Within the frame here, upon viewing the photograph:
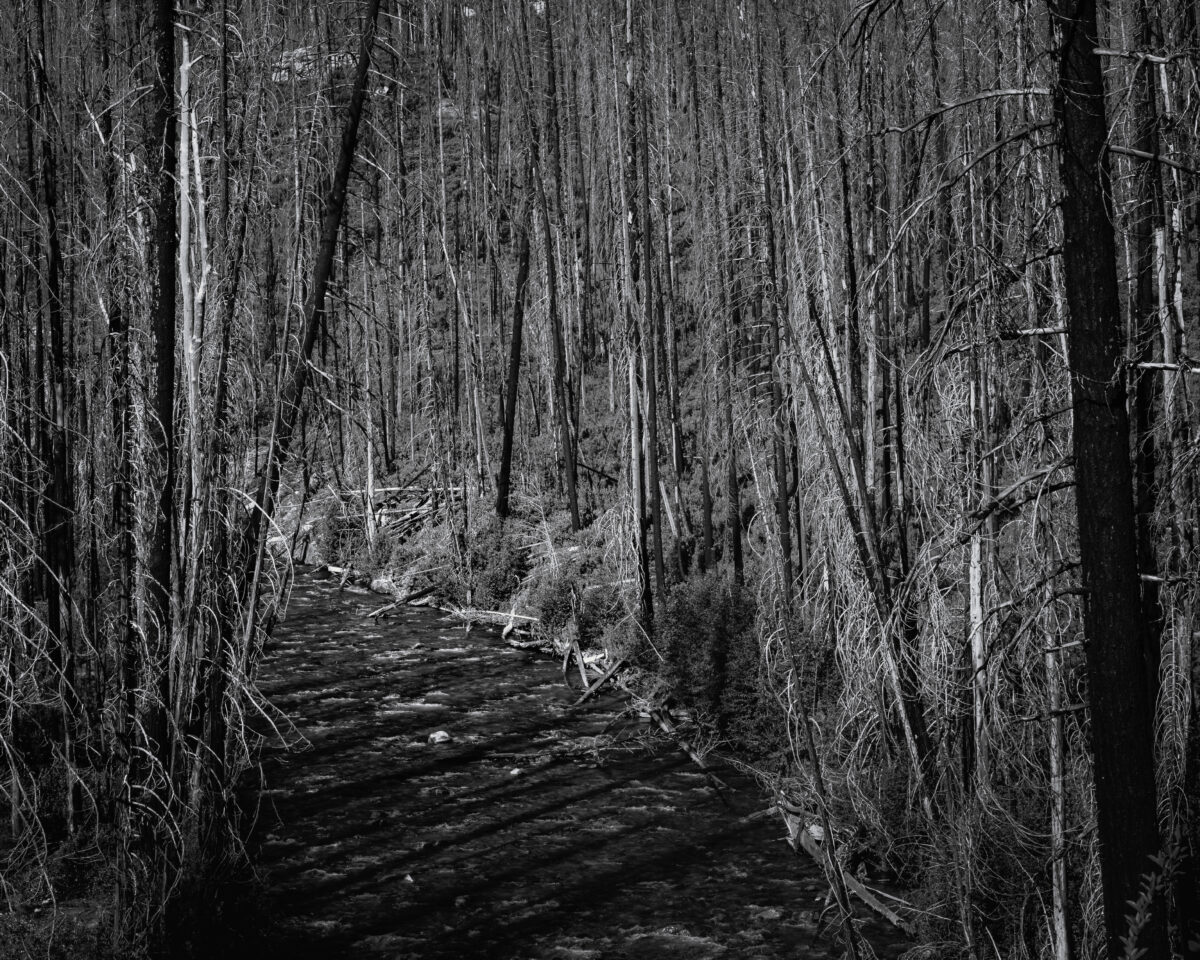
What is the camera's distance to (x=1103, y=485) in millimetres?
5105

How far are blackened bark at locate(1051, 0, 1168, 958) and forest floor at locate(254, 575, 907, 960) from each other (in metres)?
2.80

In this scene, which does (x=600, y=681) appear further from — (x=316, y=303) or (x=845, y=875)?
(x=316, y=303)

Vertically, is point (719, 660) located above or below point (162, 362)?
below

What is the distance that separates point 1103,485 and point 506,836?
7.04 m

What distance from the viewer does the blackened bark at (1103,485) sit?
5008 millimetres

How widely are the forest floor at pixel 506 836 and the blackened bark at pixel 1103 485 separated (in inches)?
110

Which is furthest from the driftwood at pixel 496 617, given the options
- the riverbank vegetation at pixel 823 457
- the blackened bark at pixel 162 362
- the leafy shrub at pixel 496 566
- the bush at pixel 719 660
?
the blackened bark at pixel 162 362

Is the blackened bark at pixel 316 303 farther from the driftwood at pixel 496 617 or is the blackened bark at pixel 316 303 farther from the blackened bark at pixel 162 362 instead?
the driftwood at pixel 496 617

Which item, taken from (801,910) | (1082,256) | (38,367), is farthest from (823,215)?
(38,367)

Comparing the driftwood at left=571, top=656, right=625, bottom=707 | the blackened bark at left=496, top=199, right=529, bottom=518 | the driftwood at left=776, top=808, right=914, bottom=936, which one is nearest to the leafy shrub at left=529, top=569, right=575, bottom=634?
the driftwood at left=571, top=656, right=625, bottom=707

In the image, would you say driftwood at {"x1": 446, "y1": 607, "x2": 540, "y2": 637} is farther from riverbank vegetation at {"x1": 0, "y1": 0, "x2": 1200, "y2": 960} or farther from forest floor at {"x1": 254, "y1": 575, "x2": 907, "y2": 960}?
riverbank vegetation at {"x1": 0, "y1": 0, "x2": 1200, "y2": 960}

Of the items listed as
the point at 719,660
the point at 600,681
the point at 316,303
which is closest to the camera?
the point at 316,303

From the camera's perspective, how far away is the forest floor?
8172 mm

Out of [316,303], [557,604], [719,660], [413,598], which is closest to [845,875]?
[719,660]
